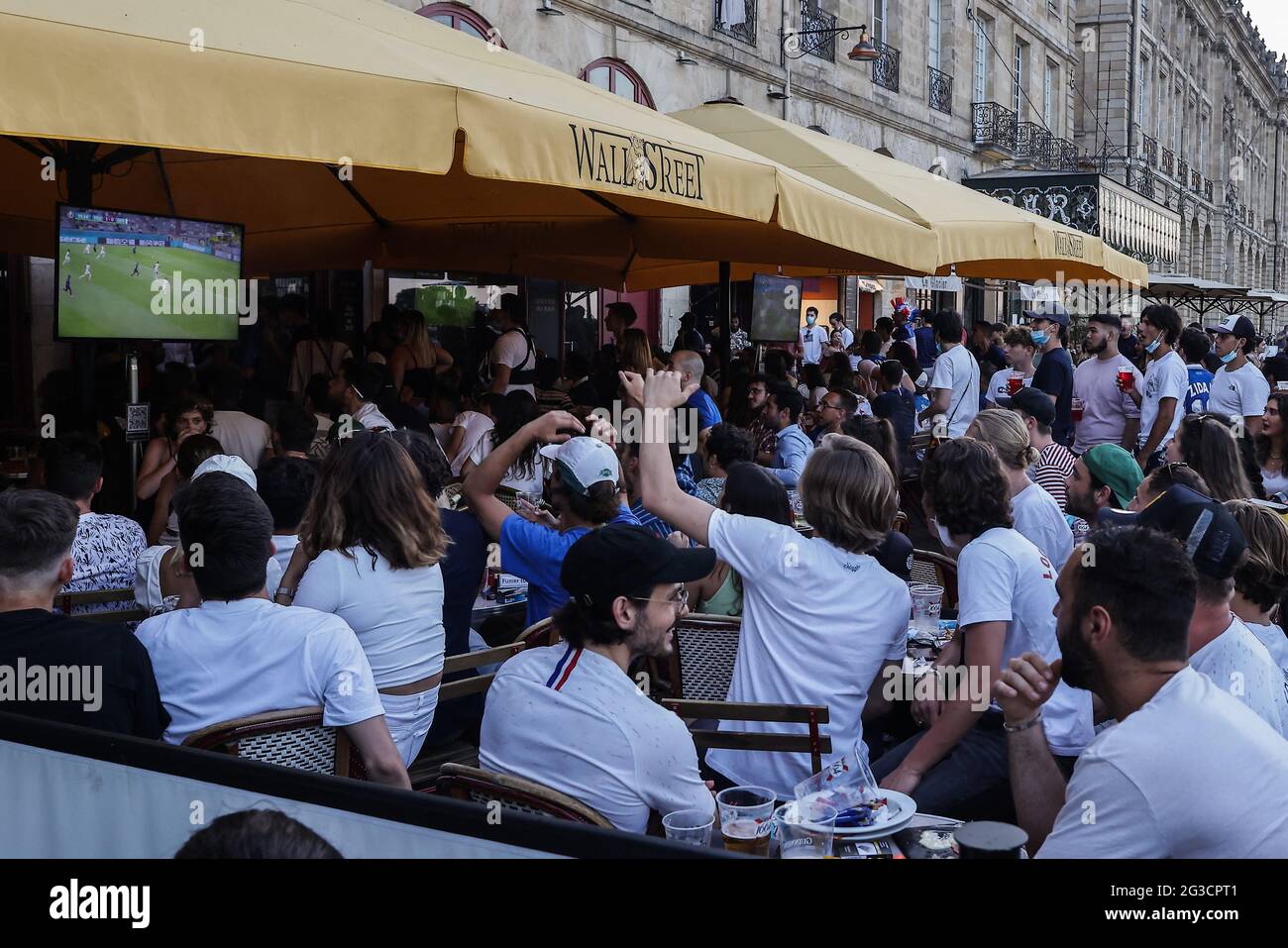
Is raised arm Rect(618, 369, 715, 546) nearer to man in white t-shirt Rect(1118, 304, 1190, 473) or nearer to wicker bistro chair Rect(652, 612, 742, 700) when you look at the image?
wicker bistro chair Rect(652, 612, 742, 700)

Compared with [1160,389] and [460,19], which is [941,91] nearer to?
[460,19]

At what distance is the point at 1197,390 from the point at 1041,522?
20.1ft

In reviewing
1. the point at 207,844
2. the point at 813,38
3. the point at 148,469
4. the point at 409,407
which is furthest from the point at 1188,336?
the point at 813,38

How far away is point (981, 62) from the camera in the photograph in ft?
94.9

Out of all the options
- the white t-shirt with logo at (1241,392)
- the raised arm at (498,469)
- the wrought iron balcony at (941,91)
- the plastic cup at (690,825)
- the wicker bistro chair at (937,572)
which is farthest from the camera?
the wrought iron balcony at (941,91)

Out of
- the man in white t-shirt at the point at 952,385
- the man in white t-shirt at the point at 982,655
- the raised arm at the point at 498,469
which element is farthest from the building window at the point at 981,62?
the man in white t-shirt at the point at 982,655

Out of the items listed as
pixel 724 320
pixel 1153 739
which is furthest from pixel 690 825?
pixel 724 320

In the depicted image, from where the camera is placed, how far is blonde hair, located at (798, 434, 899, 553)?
368 cm

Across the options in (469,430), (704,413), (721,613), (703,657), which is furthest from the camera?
(704,413)

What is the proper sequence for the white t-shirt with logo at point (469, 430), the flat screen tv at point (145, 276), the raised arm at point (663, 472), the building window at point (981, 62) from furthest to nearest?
the building window at point (981, 62) → the white t-shirt with logo at point (469, 430) → the flat screen tv at point (145, 276) → the raised arm at point (663, 472)

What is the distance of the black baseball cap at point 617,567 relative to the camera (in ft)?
9.62

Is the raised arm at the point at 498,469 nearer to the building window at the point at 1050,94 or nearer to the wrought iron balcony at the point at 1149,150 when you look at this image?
the building window at the point at 1050,94

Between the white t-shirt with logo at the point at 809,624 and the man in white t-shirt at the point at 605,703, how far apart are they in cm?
65

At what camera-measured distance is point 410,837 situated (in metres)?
2.06
